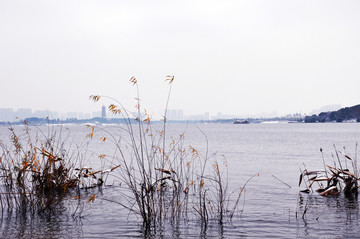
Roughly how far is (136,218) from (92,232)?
1512 millimetres

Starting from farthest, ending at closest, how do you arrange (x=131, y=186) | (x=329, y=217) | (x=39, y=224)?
(x=329, y=217), (x=39, y=224), (x=131, y=186)

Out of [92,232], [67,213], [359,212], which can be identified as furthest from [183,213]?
[359,212]

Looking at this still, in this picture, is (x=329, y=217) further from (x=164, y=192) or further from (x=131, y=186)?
(x=131, y=186)

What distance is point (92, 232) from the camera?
824cm

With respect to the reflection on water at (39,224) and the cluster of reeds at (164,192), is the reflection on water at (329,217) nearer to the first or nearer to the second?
the cluster of reeds at (164,192)

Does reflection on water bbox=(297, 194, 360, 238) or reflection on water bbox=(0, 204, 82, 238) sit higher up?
reflection on water bbox=(0, 204, 82, 238)

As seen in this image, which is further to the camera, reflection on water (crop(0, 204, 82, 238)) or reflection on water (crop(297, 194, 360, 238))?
reflection on water (crop(297, 194, 360, 238))

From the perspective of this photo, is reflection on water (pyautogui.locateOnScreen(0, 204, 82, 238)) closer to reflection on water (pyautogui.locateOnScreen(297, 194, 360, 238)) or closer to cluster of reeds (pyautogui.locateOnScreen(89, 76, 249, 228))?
cluster of reeds (pyautogui.locateOnScreen(89, 76, 249, 228))

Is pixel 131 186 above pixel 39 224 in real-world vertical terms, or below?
above

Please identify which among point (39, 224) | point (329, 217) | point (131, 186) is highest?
point (131, 186)

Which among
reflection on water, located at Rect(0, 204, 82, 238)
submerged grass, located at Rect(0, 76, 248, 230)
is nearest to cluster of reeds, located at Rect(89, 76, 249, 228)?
submerged grass, located at Rect(0, 76, 248, 230)

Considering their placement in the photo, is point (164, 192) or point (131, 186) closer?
point (131, 186)

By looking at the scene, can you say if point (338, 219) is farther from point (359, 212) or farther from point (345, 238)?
point (345, 238)

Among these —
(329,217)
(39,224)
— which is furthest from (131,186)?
(329,217)
